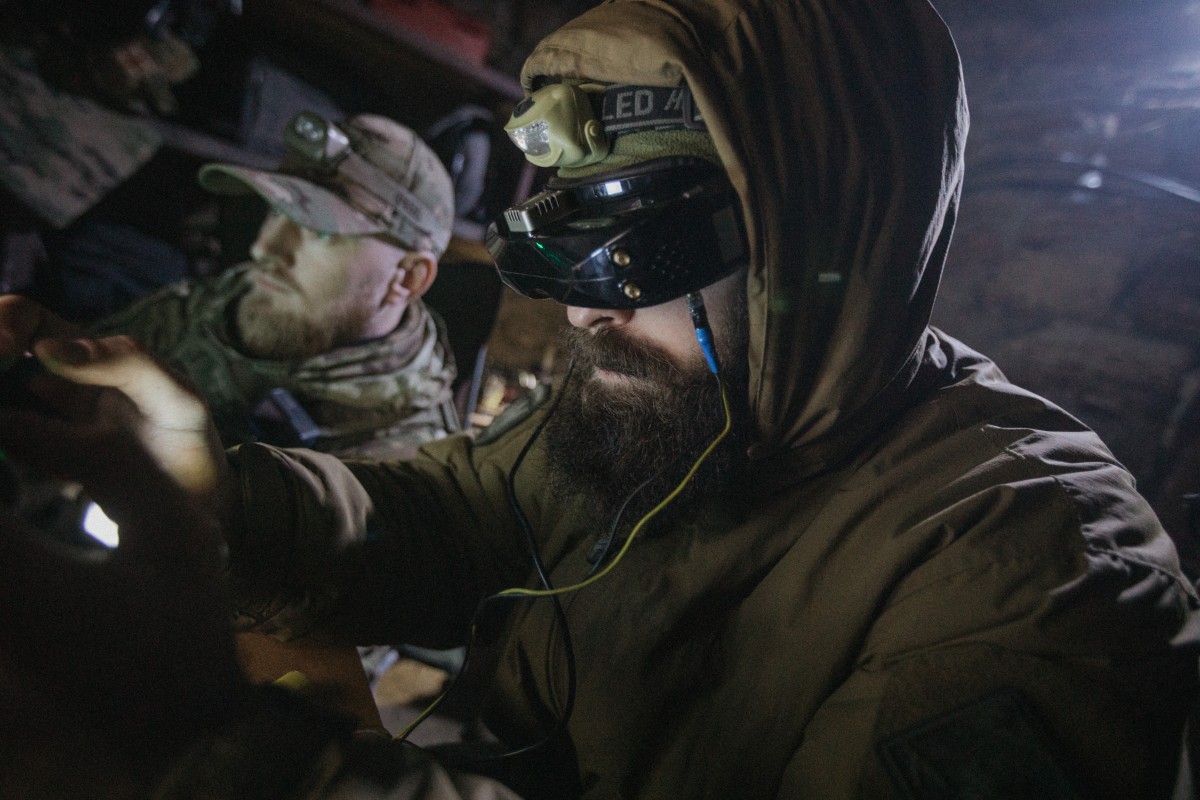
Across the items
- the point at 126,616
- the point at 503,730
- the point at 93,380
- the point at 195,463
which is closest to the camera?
the point at 126,616

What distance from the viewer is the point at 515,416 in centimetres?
153

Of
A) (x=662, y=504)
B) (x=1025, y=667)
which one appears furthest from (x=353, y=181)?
(x=1025, y=667)

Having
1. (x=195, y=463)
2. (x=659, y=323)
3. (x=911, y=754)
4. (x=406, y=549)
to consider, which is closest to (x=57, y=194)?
(x=195, y=463)

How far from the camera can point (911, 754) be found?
65 cm

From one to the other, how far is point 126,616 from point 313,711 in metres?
0.23

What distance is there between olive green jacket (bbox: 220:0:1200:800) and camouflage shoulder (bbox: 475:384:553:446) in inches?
17.6

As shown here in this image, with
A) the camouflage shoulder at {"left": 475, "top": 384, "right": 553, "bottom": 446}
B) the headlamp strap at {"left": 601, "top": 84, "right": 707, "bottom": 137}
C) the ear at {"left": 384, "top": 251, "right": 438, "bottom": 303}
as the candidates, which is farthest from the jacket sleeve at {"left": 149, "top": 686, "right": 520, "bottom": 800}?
the ear at {"left": 384, "top": 251, "right": 438, "bottom": 303}

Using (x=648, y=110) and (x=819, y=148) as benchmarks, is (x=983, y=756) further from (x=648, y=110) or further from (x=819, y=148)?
(x=648, y=110)

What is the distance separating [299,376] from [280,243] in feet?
1.83

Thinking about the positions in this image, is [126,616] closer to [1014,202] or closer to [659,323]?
[659,323]

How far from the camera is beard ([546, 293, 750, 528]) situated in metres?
1.08

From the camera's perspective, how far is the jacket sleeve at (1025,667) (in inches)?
23.8

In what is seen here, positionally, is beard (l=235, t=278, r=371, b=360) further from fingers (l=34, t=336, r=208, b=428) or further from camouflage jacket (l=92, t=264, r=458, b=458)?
fingers (l=34, t=336, r=208, b=428)

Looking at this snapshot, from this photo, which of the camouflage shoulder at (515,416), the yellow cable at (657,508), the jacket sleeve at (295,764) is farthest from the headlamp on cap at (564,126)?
the jacket sleeve at (295,764)
